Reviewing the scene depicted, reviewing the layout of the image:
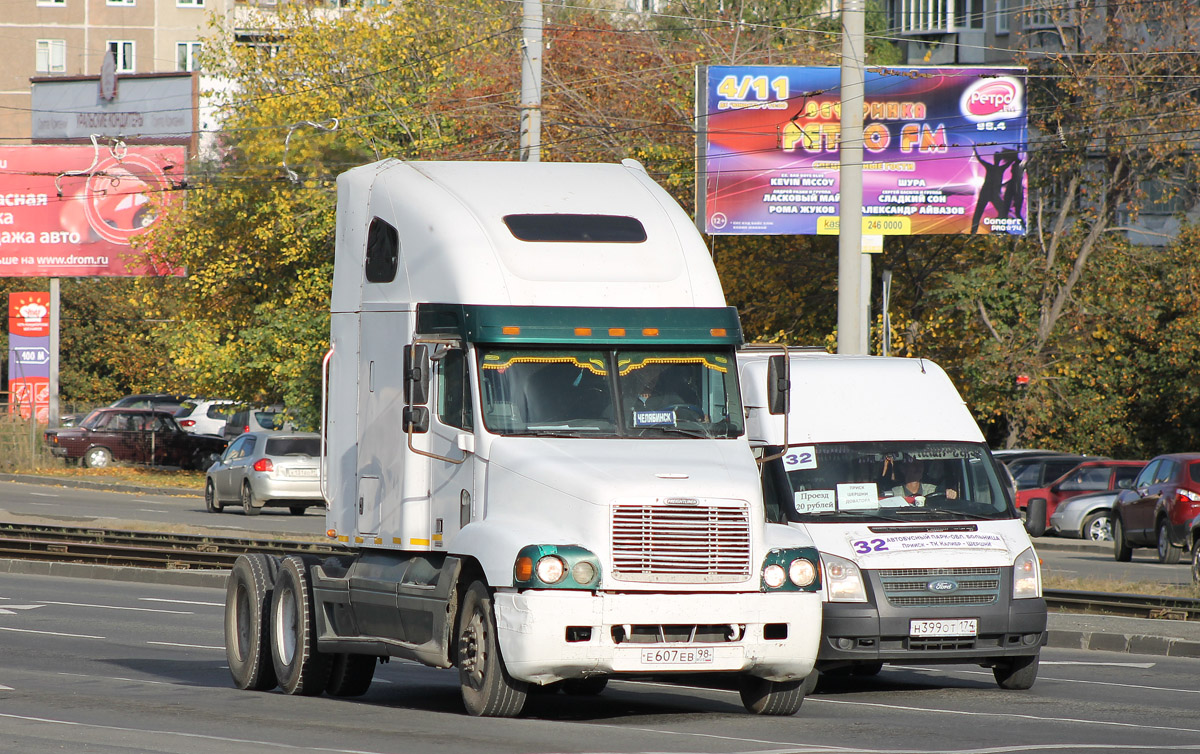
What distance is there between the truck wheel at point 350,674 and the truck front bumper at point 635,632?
254 cm

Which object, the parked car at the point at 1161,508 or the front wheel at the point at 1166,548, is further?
the front wheel at the point at 1166,548

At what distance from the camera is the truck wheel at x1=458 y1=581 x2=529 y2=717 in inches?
403

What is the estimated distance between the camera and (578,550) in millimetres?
9992

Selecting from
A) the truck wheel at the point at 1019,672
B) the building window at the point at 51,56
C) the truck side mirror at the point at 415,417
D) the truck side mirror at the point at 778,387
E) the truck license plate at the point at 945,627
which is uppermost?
the building window at the point at 51,56

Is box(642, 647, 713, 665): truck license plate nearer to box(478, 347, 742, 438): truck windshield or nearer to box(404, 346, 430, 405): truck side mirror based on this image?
box(478, 347, 742, 438): truck windshield

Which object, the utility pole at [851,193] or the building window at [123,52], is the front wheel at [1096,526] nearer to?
the utility pole at [851,193]

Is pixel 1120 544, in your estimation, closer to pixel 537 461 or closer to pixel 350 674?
pixel 350 674

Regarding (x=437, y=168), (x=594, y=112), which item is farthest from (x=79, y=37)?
(x=437, y=168)

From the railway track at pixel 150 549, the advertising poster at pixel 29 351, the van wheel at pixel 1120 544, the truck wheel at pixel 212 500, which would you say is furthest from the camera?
the advertising poster at pixel 29 351

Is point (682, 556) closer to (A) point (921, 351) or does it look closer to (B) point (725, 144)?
(B) point (725, 144)

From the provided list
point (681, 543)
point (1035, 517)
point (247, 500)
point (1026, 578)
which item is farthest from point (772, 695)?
point (247, 500)

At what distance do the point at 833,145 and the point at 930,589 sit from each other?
→ 23633 millimetres

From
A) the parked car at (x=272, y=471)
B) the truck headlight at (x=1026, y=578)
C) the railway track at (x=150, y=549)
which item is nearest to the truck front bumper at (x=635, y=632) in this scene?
the truck headlight at (x=1026, y=578)

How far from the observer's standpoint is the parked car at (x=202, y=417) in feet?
184
